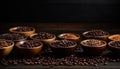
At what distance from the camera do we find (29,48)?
231 cm

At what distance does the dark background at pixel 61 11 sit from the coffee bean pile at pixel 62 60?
1307mm

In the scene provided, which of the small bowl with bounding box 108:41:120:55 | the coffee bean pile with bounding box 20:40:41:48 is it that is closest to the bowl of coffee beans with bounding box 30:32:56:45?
the coffee bean pile with bounding box 20:40:41:48

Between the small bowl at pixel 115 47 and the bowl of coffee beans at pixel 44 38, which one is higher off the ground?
the bowl of coffee beans at pixel 44 38

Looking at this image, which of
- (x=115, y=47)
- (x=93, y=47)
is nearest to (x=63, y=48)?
(x=93, y=47)

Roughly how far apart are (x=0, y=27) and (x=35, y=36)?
79 cm

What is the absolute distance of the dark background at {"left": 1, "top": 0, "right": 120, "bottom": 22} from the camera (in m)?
3.60

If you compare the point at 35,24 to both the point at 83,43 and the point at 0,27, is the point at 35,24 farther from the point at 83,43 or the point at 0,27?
the point at 83,43

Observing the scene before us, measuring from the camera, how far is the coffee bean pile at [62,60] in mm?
2236

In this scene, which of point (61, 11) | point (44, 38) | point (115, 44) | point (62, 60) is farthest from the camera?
point (61, 11)

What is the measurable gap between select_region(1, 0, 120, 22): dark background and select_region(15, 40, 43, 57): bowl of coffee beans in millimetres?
1268

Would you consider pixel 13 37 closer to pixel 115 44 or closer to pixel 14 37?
pixel 14 37

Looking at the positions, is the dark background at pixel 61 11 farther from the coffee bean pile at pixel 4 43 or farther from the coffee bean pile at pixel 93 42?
the coffee bean pile at pixel 4 43

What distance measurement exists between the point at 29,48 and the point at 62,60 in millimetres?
259

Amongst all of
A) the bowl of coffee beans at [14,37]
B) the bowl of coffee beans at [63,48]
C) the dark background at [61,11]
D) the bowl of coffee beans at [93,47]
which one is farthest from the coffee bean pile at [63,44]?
the dark background at [61,11]
